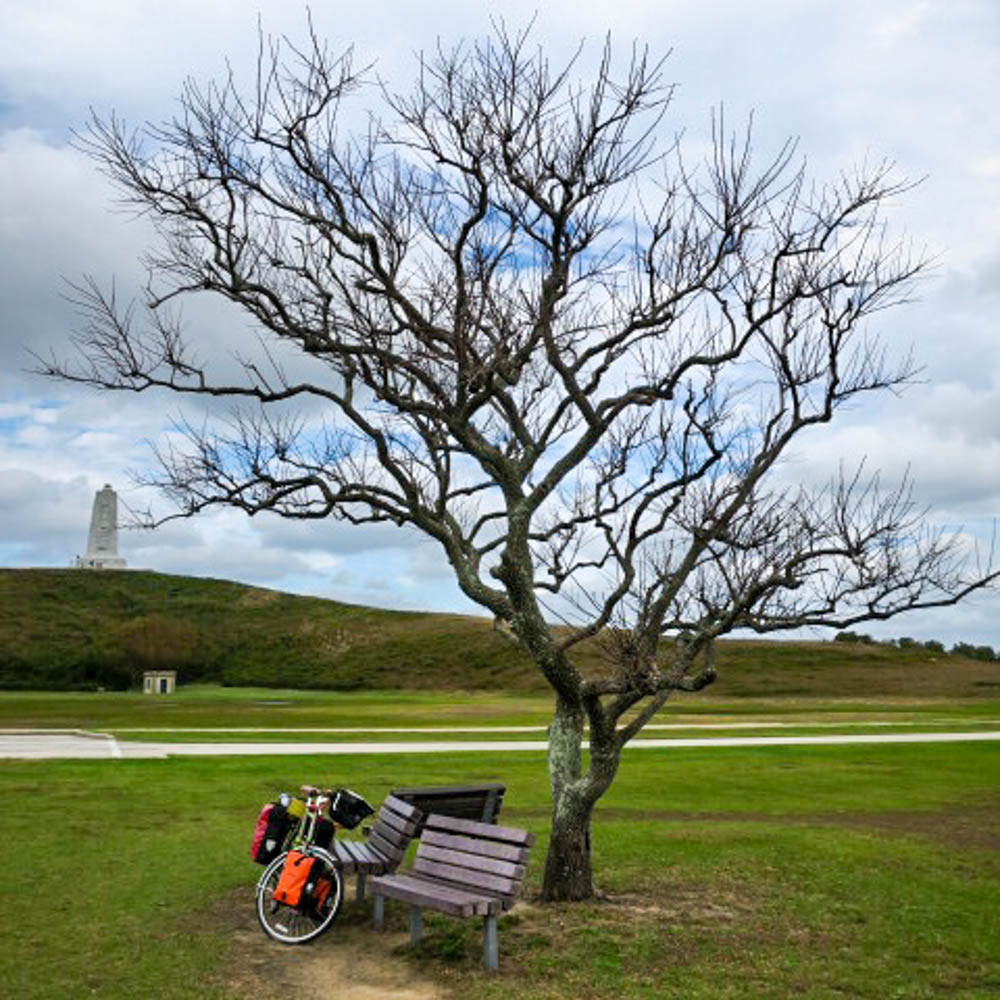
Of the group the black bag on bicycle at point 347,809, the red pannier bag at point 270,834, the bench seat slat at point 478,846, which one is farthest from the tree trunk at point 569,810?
the red pannier bag at point 270,834

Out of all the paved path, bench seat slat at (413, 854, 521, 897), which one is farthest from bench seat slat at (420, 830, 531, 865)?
the paved path

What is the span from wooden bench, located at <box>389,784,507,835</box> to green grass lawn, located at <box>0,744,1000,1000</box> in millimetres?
991

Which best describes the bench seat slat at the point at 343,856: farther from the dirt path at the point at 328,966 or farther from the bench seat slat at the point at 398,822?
the dirt path at the point at 328,966

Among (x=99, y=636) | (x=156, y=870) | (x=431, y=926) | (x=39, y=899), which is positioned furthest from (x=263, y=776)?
(x=99, y=636)

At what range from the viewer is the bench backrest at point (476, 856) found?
8.81 m

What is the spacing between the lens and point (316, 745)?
28828 mm

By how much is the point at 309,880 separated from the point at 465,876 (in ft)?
4.41

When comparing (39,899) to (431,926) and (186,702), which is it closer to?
(431,926)

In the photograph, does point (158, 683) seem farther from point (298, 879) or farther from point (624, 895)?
point (298, 879)

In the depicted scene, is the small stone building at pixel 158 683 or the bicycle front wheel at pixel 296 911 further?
the small stone building at pixel 158 683

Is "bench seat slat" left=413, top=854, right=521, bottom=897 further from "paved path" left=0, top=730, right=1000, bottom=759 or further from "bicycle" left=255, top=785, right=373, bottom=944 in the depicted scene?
"paved path" left=0, top=730, right=1000, bottom=759

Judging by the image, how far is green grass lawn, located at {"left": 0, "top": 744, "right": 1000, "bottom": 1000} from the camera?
864cm

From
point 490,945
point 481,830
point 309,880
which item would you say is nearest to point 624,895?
point 481,830

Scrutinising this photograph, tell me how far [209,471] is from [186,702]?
4670cm
